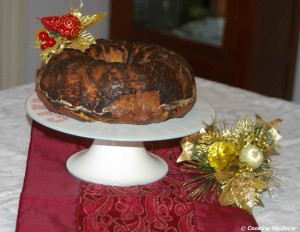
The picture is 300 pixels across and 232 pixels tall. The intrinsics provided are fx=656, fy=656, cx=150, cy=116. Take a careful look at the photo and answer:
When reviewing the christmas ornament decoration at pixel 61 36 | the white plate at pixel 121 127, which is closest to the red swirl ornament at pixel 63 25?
the christmas ornament decoration at pixel 61 36

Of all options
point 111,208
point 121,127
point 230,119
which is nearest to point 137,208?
point 111,208

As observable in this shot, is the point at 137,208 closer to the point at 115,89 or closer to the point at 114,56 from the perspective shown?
the point at 115,89

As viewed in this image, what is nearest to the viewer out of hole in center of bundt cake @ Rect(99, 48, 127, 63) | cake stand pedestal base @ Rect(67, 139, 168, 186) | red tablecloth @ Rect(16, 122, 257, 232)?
red tablecloth @ Rect(16, 122, 257, 232)

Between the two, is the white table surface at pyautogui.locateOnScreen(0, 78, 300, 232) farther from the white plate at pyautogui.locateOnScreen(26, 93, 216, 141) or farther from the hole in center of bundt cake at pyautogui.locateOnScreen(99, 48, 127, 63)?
the hole in center of bundt cake at pyautogui.locateOnScreen(99, 48, 127, 63)

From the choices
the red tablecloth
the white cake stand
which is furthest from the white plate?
the red tablecloth

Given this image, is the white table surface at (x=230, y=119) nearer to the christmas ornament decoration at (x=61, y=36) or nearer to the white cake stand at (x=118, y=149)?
the white cake stand at (x=118, y=149)

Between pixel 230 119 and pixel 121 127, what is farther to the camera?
pixel 230 119
